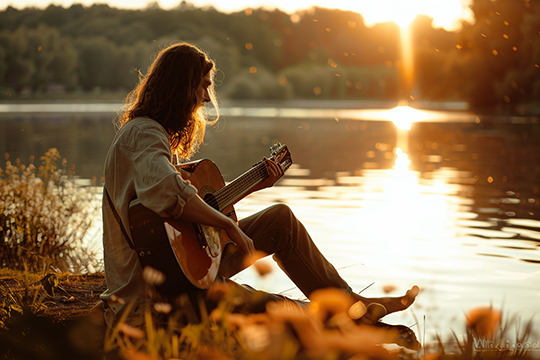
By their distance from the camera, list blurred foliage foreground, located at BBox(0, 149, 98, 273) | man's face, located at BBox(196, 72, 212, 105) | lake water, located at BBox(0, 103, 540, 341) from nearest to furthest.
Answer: man's face, located at BBox(196, 72, 212, 105)
lake water, located at BBox(0, 103, 540, 341)
blurred foliage foreground, located at BBox(0, 149, 98, 273)

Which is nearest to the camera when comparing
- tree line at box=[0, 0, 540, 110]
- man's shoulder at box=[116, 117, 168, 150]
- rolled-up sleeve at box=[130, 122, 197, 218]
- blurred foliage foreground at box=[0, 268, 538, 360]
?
blurred foliage foreground at box=[0, 268, 538, 360]

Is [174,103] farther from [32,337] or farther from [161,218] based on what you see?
[32,337]

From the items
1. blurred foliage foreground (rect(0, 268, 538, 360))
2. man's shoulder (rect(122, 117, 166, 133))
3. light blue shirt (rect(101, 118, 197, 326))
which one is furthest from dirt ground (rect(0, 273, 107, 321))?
man's shoulder (rect(122, 117, 166, 133))

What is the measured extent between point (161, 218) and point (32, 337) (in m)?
0.91

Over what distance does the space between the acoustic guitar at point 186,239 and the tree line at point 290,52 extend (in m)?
9.77

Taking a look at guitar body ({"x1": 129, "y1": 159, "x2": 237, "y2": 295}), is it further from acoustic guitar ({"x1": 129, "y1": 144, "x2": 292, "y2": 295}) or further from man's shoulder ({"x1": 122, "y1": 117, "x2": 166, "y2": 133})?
man's shoulder ({"x1": 122, "y1": 117, "x2": 166, "y2": 133})

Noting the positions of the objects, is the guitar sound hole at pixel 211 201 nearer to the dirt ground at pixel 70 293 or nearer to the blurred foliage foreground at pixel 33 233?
the dirt ground at pixel 70 293

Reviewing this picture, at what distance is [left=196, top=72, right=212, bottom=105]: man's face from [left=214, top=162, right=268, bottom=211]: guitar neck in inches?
18.3

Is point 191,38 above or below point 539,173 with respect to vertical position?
above

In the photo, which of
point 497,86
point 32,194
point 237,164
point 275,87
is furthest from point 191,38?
point 32,194

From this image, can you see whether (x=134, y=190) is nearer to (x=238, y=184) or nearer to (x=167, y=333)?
(x=167, y=333)

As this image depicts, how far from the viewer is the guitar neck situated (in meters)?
3.30

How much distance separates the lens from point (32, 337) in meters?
2.97

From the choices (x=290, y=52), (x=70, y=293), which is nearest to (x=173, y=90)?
(x=70, y=293)
